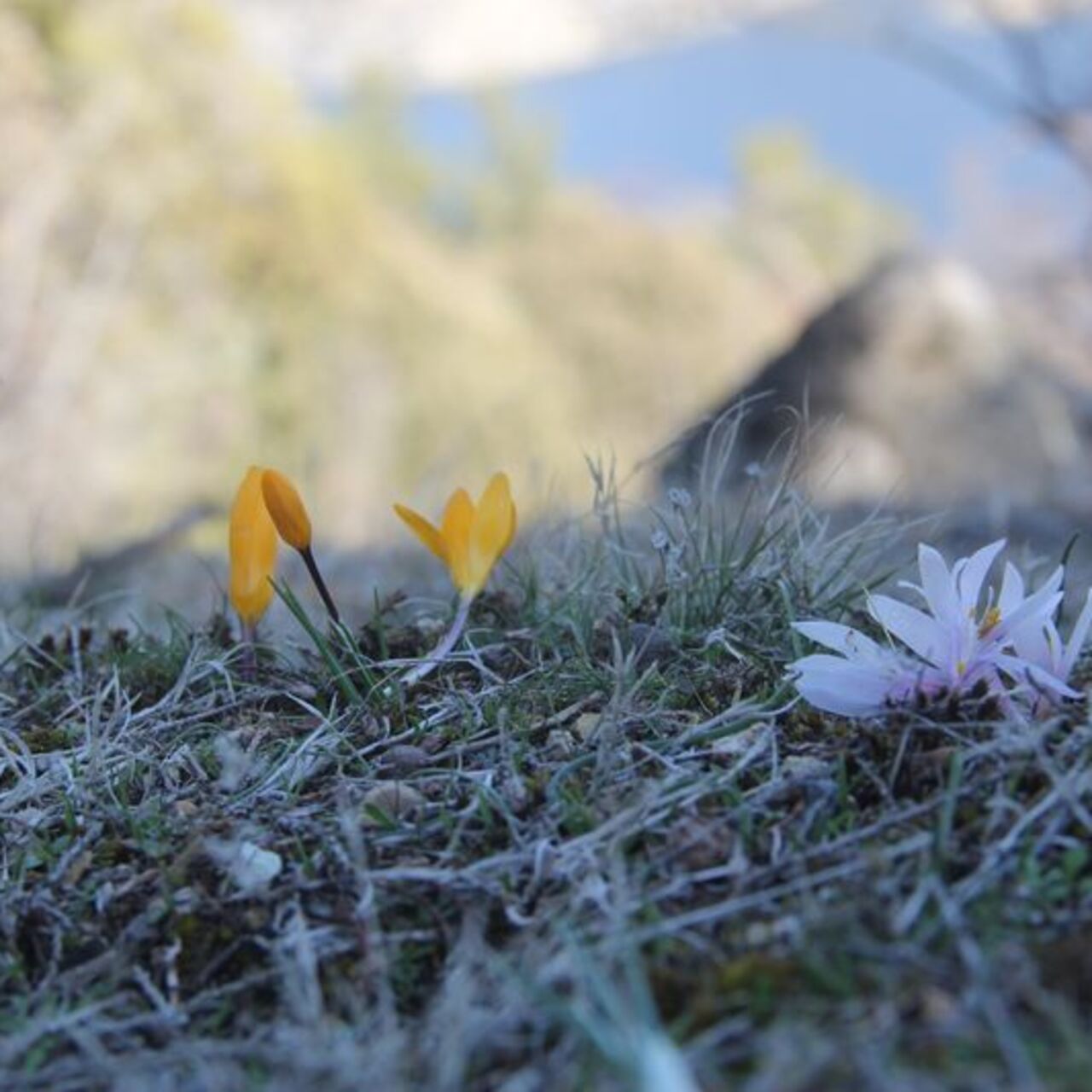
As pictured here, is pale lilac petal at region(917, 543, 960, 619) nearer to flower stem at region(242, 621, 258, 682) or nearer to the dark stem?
the dark stem

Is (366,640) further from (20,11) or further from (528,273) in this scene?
(528,273)

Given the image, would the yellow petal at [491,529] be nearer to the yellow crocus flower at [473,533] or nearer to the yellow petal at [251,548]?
the yellow crocus flower at [473,533]

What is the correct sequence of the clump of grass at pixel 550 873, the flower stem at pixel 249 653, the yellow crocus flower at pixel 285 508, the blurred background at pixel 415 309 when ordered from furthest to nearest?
the blurred background at pixel 415 309
the flower stem at pixel 249 653
the yellow crocus flower at pixel 285 508
the clump of grass at pixel 550 873

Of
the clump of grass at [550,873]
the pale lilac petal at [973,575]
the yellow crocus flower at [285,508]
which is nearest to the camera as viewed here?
the clump of grass at [550,873]

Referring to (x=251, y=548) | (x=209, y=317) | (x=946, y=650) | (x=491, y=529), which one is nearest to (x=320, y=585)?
(x=251, y=548)

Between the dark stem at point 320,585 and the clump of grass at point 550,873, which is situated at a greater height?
the dark stem at point 320,585

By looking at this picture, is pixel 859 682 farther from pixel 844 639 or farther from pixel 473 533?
pixel 473 533

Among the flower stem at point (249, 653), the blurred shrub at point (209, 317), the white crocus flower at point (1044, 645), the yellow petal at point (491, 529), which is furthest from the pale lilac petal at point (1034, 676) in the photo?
the blurred shrub at point (209, 317)
